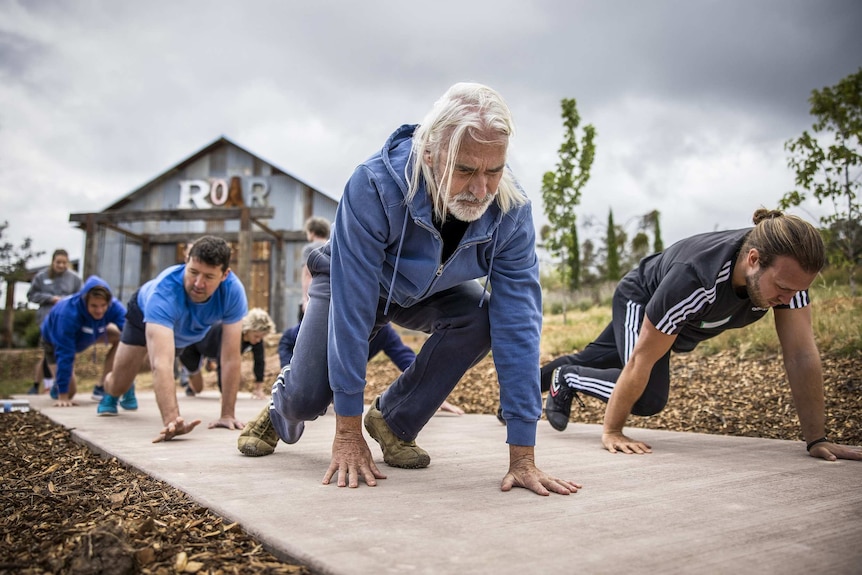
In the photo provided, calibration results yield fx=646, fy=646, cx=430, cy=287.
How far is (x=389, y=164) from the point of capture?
7.39 feet

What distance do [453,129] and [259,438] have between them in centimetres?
170

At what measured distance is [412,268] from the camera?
235 centimetres

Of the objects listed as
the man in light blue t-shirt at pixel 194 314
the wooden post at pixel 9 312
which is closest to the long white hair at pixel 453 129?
the man in light blue t-shirt at pixel 194 314

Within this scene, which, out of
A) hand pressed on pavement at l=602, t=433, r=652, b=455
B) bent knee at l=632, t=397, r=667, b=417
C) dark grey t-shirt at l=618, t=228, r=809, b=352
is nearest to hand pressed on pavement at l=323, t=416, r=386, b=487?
hand pressed on pavement at l=602, t=433, r=652, b=455

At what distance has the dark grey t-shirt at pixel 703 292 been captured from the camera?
285 cm

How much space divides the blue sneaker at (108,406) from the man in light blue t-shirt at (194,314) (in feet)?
2.98

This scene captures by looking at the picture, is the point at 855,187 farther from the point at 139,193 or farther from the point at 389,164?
the point at 139,193

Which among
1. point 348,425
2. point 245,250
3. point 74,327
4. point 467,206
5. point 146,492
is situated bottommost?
point 146,492

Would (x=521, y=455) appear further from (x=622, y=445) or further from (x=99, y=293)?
(x=99, y=293)

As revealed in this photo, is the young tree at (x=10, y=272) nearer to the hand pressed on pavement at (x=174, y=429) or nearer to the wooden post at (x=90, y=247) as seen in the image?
the wooden post at (x=90, y=247)

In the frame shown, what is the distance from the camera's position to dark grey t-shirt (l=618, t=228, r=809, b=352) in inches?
112

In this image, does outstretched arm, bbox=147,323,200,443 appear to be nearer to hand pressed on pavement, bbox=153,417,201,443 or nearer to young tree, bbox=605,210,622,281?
hand pressed on pavement, bbox=153,417,201,443

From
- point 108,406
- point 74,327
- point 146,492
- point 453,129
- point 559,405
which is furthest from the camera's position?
point 74,327

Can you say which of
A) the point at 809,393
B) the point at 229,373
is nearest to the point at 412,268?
the point at 809,393
